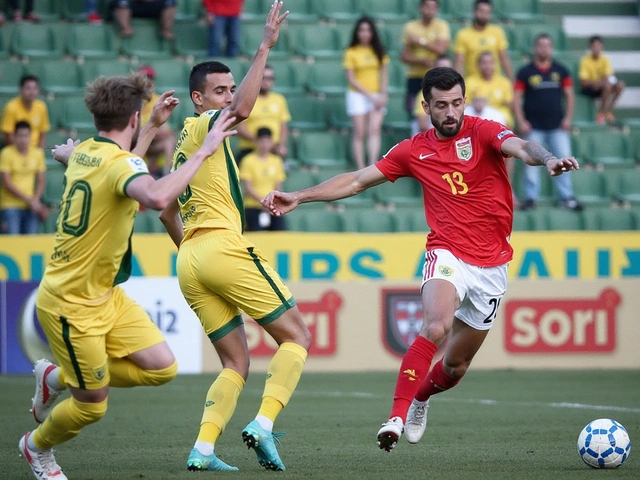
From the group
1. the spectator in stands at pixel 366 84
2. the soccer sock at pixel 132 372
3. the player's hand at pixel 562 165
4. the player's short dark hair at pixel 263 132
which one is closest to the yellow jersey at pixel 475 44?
the spectator in stands at pixel 366 84

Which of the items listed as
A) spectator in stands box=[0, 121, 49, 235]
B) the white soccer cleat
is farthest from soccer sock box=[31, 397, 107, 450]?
spectator in stands box=[0, 121, 49, 235]

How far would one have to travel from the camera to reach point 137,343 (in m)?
5.63

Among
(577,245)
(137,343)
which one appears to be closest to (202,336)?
(577,245)

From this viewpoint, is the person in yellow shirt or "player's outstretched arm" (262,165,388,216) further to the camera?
the person in yellow shirt

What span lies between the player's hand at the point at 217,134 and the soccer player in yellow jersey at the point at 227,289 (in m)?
0.49

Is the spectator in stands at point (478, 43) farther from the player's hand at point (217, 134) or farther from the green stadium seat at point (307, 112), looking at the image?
the player's hand at point (217, 134)

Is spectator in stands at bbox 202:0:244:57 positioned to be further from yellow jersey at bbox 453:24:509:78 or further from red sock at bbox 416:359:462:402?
red sock at bbox 416:359:462:402

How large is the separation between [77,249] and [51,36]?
11.9m

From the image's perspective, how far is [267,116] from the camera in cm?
1466

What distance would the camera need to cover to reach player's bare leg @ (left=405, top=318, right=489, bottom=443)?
7.20 m

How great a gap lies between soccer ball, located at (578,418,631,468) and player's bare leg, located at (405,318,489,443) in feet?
3.67

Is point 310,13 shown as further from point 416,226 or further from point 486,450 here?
point 486,450

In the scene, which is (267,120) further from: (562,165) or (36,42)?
(562,165)

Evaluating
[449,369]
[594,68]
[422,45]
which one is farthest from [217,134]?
[594,68]
